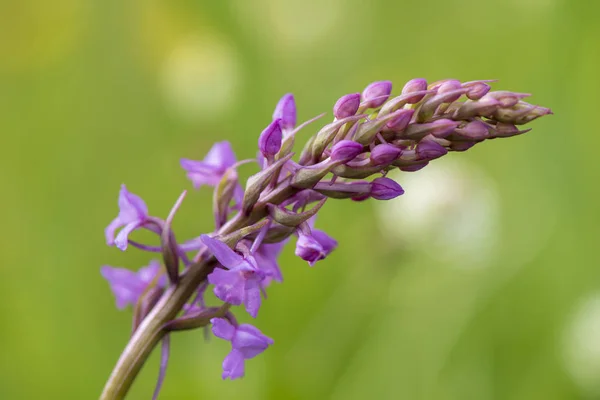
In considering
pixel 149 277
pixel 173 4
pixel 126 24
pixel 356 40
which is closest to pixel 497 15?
pixel 356 40

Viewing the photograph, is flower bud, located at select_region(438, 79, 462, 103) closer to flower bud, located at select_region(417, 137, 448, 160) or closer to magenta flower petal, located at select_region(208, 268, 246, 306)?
flower bud, located at select_region(417, 137, 448, 160)

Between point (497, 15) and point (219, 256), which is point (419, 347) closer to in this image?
point (219, 256)

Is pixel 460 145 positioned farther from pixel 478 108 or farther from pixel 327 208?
pixel 327 208

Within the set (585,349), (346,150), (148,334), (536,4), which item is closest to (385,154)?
(346,150)

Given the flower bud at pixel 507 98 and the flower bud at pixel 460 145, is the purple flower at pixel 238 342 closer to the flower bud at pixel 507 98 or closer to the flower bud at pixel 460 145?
the flower bud at pixel 460 145

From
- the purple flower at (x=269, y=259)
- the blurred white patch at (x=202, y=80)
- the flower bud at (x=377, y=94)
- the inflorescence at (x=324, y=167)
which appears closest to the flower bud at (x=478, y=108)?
the inflorescence at (x=324, y=167)

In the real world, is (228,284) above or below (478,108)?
below
